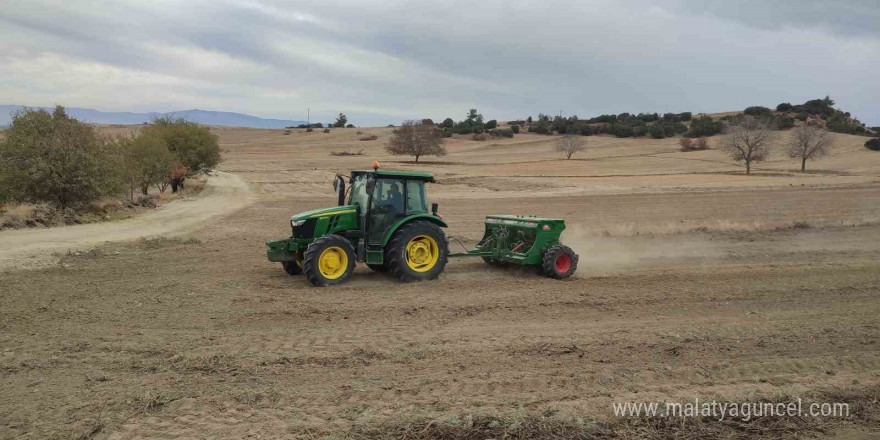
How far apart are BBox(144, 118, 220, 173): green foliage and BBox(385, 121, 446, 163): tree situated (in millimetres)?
28410

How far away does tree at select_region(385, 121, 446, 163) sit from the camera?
6694 cm

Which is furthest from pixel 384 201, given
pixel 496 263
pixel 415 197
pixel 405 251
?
pixel 496 263

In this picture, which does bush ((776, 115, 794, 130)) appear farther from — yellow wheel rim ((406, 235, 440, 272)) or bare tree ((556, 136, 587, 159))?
yellow wheel rim ((406, 235, 440, 272))

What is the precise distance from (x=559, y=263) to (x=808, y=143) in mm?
54749

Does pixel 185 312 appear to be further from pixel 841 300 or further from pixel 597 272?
pixel 841 300

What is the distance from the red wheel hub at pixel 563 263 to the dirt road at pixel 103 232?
31.3ft

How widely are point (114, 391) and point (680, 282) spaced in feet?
28.9

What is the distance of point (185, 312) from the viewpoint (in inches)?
332

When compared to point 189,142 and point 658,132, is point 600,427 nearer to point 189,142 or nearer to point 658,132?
point 189,142

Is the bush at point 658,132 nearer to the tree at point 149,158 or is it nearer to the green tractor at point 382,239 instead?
the tree at point 149,158

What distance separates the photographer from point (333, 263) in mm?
10438

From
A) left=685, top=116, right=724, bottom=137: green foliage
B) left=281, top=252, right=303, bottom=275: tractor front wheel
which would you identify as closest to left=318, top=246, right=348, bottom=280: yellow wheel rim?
left=281, top=252, right=303, bottom=275: tractor front wheel

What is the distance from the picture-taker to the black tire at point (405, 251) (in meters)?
10.7

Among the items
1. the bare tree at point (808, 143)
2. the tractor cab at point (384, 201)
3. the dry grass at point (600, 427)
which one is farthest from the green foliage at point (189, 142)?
the bare tree at point (808, 143)
